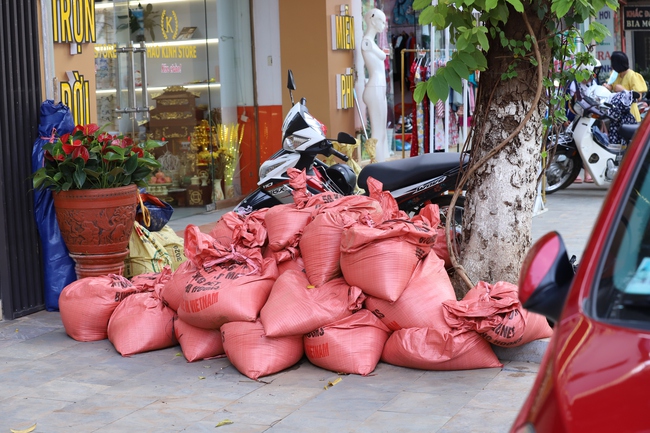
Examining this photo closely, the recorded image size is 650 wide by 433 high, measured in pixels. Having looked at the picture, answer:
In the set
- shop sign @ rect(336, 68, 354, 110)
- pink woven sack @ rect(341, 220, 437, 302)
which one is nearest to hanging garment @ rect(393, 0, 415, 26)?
shop sign @ rect(336, 68, 354, 110)

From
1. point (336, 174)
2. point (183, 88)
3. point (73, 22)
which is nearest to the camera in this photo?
point (73, 22)

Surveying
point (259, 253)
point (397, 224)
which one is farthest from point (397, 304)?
point (259, 253)

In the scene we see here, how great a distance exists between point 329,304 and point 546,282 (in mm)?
2571

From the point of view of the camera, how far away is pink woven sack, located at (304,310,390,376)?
4.75 meters

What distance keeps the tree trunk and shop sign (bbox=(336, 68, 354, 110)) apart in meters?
5.82

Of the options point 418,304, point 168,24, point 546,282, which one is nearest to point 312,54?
point 168,24

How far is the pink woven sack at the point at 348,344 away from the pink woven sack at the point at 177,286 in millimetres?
842

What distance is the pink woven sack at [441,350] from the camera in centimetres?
466

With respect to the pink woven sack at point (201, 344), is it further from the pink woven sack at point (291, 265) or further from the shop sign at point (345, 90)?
the shop sign at point (345, 90)

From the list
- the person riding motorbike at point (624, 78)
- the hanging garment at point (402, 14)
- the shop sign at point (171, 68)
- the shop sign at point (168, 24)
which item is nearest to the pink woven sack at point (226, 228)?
the shop sign at point (171, 68)

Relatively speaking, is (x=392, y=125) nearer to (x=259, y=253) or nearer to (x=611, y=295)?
(x=259, y=253)

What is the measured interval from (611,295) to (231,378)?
295 centimetres

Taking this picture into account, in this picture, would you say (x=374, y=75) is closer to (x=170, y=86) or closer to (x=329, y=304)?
(x=170, y=86)

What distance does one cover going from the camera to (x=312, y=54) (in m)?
11.1
